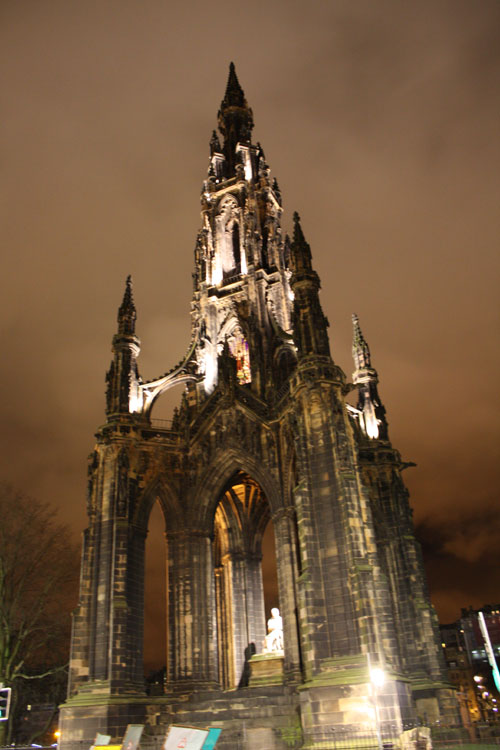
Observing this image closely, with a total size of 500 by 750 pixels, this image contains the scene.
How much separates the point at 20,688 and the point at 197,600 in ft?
43.9

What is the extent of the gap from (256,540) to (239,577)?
2.23 m

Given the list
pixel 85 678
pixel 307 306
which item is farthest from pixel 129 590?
pixel 307 306

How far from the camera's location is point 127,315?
2997 cm

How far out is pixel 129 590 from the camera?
2427cm

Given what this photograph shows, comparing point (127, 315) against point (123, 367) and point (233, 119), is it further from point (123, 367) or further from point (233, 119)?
point (233, 119)

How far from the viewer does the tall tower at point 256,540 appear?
20578mm

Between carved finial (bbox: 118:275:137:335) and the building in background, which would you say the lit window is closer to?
carved finial (bbox: 118:275:137:335)

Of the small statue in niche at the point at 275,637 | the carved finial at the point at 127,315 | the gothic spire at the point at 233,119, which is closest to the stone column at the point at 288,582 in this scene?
the small statue in niche at the point at 275,637

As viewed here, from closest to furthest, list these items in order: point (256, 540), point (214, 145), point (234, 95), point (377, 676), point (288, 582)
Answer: point (377, 676) → point (288, 582) → point (256, 540) → point (214, 145) → point (234, 95)

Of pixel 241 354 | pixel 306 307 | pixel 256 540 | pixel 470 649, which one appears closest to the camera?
pixel 306 307

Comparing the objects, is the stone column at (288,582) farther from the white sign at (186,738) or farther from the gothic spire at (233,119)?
the gothic spire at (233,119)

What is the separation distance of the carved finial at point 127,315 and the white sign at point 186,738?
2372 centimetres

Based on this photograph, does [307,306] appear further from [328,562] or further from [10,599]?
[10,599]

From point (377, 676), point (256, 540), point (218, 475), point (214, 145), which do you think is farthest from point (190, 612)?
point (214, 145)
